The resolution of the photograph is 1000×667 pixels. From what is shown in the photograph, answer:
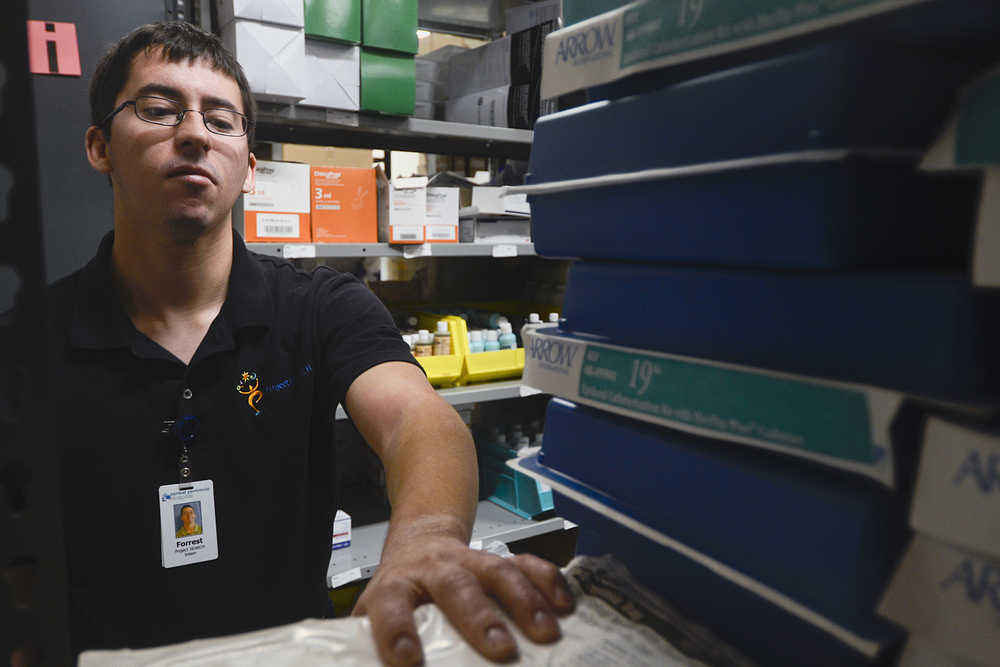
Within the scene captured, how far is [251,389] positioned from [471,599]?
0.97m

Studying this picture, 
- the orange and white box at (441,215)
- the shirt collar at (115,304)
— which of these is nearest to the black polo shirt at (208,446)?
the shirt collar at (115,304)

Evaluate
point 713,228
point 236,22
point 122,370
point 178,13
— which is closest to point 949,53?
point 713,228

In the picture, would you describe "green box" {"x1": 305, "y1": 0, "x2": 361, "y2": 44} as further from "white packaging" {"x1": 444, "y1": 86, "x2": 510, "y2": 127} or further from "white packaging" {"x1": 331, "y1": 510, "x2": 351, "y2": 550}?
"white packaging" {"x1": 331, "y1": 510, "x2": 351, "y2": 550}

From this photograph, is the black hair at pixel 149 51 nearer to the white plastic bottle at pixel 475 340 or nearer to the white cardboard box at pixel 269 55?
the white cardboard box at pixel 269 55

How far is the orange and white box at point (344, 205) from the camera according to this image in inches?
82.4

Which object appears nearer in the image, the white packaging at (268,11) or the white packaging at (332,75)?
the white packaging at (268,11)

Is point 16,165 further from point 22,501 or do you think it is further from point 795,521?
point 795,521

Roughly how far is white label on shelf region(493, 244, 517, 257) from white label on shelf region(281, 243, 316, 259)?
67 cm

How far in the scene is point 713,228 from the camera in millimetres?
515

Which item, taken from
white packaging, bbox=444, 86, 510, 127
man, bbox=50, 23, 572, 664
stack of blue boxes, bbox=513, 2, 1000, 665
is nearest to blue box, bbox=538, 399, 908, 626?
stack of blue boxes, bbox=513, 2, 1000, 665

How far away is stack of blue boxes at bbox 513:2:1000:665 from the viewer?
41 cm

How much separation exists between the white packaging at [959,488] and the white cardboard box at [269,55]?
6.08 feet

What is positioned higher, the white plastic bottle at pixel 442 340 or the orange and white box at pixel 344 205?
the orange and white box at pixel 344 205

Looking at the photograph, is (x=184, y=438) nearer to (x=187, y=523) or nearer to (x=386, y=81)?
(x=187, y=523)
